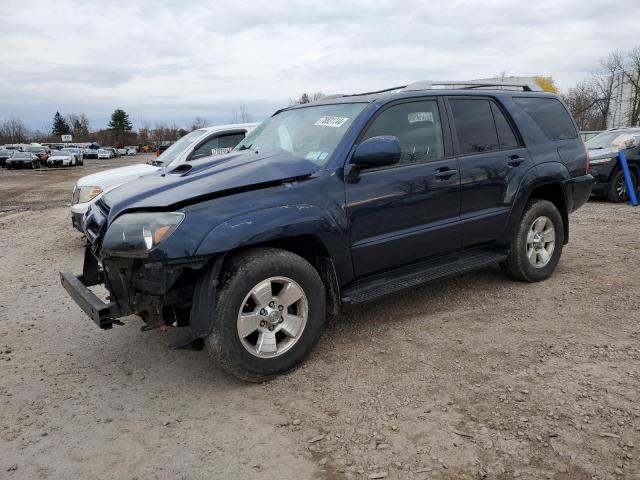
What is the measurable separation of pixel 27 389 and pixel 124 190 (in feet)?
5.06

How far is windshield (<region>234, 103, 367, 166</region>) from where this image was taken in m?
3.89

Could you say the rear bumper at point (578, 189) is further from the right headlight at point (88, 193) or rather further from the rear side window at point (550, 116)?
the right headlight at point (88, 193)

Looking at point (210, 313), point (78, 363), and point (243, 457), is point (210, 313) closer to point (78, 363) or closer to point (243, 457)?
point (243, 457)

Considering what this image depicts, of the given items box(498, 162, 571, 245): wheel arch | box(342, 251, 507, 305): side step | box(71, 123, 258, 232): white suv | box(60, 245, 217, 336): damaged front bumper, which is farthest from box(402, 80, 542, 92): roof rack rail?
box(71, 123, 258, 232): white suv

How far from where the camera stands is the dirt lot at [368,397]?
102 inches

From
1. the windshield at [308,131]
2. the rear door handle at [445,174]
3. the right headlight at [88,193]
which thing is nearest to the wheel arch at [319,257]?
the windshield at [308,131]

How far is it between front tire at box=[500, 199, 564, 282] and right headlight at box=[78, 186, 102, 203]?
5583 millimetres

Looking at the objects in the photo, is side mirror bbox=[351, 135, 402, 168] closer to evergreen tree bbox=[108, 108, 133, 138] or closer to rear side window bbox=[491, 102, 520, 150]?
rear side window bbox=[491, 102, 520, 150]

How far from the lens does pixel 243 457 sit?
2645 mm

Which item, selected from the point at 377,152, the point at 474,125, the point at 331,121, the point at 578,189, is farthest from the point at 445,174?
the point at 578,189

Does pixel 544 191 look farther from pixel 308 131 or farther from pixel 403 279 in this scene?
pixel 308 131

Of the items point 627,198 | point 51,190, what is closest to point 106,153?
point 51,190

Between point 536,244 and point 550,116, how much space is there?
1.34 metres

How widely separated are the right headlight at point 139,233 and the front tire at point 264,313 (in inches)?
14.7
